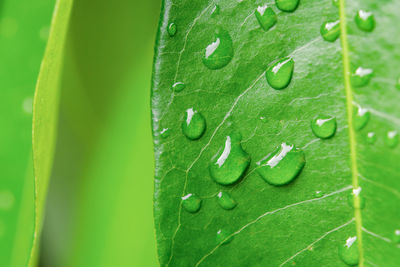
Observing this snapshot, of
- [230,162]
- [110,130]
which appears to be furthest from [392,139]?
[110,130]

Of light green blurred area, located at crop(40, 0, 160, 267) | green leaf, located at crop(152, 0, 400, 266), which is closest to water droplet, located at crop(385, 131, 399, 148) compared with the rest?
green leaf, located at crop(152, 0, 400, 266)

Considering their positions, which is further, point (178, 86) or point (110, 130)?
point (110, 130)

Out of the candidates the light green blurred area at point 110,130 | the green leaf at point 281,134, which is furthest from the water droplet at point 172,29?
the light green blurred area at point 110,130

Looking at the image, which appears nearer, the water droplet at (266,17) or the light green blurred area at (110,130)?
the water droplet at (266,17)

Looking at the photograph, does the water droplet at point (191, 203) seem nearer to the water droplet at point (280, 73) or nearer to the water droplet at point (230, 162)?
the water droplet at point (230, 162)

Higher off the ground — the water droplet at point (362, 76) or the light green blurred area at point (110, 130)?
the water droplet at point (362, 76)

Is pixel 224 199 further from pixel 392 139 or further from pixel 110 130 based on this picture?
pixel 110 130
